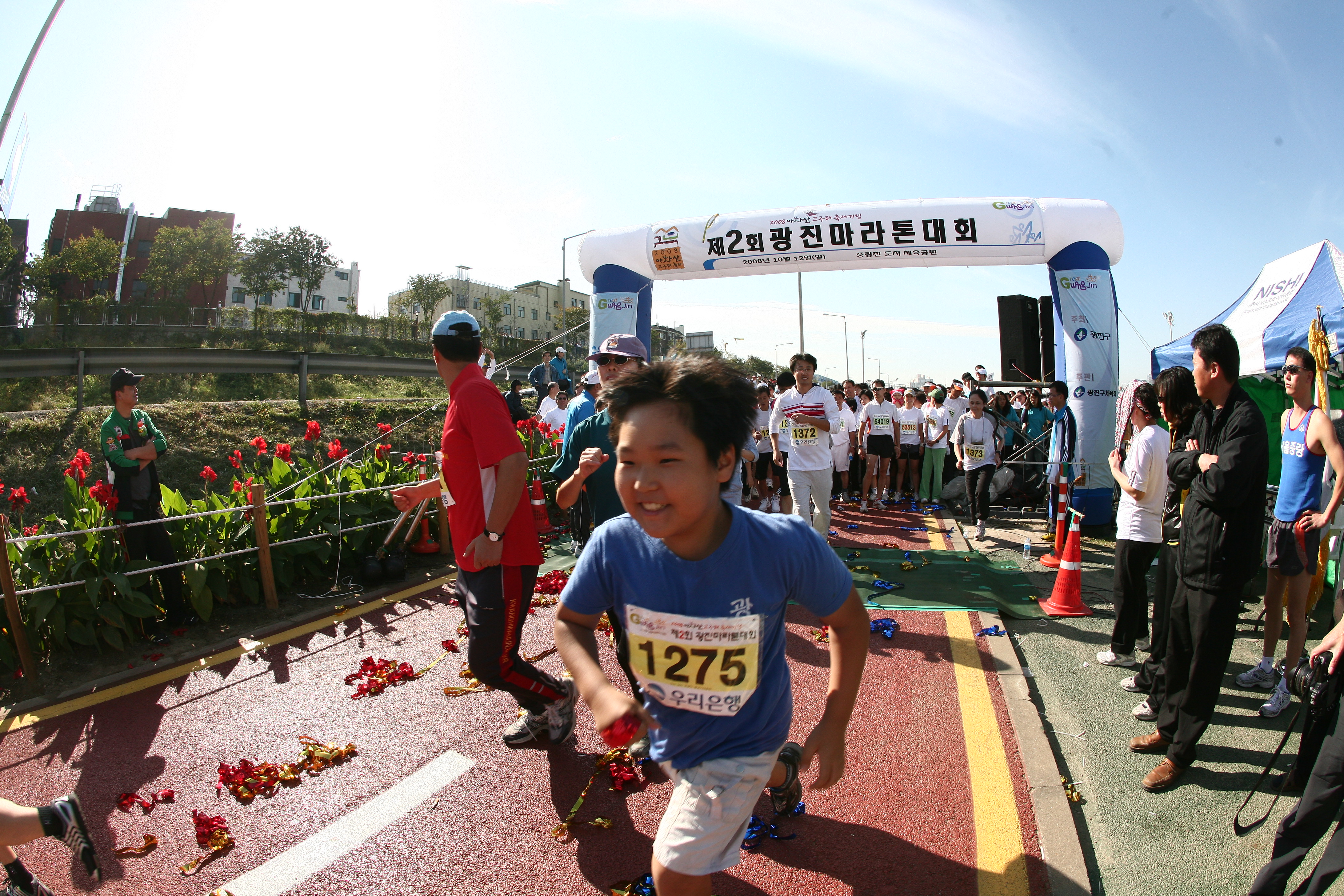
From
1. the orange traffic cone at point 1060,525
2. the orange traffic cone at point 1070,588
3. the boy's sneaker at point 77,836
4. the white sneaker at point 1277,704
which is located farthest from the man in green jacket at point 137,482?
the orange traffic cone at point 1060,525

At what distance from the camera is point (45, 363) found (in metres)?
11.9

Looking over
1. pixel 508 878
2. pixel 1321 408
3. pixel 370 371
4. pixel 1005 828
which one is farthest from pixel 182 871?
pixel 370 371

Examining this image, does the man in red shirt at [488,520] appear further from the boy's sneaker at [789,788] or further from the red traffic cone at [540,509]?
the red traffic cone at [540,509]

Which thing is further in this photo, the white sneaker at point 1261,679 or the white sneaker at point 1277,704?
the white sneaker at point 1261,679

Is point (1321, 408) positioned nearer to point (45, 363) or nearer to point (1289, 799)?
point (1289, 799)

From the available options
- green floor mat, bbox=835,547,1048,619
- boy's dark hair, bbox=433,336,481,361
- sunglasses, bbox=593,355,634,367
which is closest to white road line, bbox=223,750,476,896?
boy's dark hair, bbox=433,336,481,361

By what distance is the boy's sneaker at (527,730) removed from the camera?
11.8 ft

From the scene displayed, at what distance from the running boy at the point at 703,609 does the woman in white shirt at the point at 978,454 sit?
8.05m

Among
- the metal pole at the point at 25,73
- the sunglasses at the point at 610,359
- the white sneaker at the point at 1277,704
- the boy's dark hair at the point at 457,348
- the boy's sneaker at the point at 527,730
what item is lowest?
the white sneaker at the point at 1277,704

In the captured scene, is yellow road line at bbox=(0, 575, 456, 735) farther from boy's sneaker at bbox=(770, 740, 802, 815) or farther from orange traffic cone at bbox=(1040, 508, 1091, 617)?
orange traffic cone at bbox=(1040, 508, 1091, 617)

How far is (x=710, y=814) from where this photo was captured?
1744 millimetres

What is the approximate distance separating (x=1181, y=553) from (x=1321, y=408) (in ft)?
7.99

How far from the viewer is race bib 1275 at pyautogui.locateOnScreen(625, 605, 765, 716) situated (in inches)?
70.5

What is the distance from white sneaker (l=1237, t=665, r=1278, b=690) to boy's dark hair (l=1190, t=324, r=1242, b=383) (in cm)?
223
